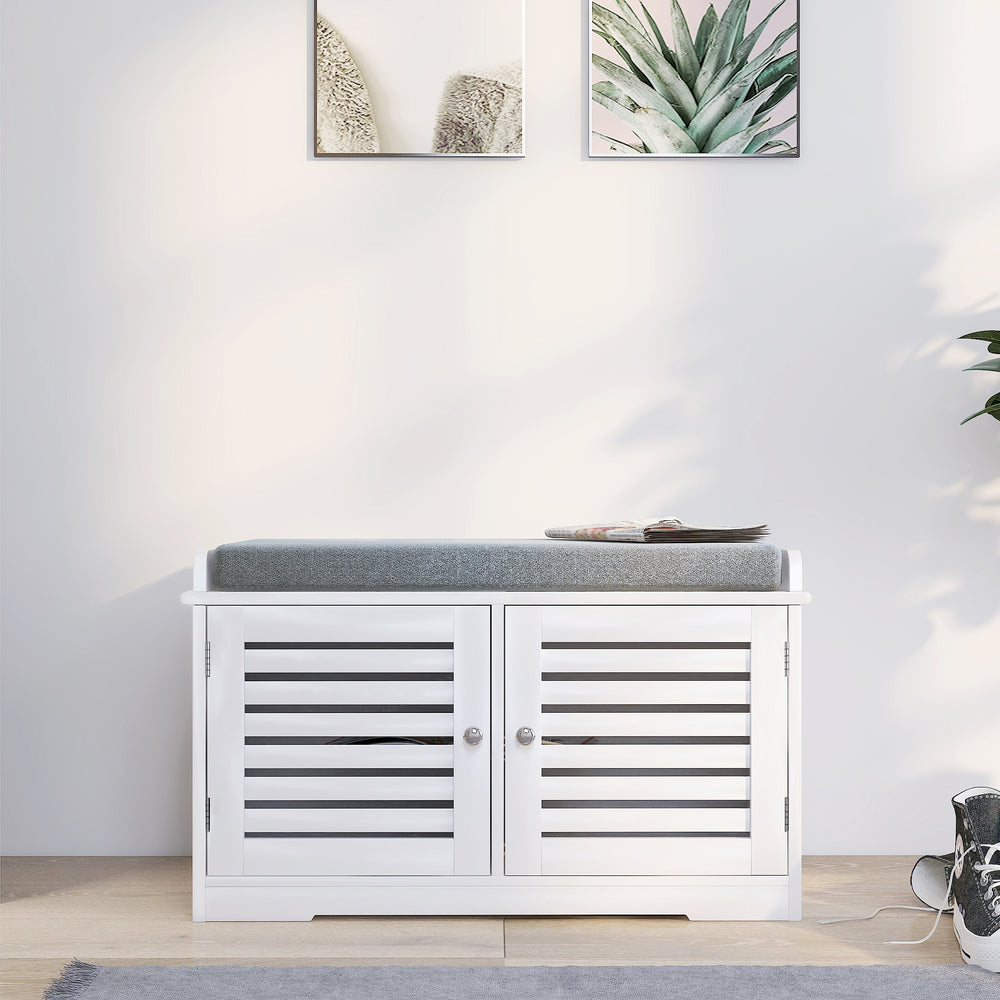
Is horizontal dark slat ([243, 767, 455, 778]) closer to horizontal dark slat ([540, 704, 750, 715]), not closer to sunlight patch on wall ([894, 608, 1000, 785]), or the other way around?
horizontal dark slat ([540, 704, 750, 715])

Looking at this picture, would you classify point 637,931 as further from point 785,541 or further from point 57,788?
point 57,788

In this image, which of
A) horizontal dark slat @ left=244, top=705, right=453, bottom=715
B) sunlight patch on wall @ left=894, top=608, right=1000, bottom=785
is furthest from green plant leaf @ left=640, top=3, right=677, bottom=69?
horizontal dark slat @ left=244, top=705, right=453, bottom=715

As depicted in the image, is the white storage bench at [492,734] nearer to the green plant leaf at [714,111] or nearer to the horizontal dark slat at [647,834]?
the horizontal dark slat at [647,834]

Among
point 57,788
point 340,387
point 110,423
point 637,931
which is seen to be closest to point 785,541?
point 637,931

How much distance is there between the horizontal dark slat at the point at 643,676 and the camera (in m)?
1.66

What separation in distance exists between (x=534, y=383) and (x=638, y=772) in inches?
33.7

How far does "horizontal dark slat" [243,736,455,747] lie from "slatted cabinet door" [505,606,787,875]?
0.46 feet

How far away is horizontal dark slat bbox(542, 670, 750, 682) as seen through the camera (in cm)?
166

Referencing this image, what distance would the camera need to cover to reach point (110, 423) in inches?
81.4

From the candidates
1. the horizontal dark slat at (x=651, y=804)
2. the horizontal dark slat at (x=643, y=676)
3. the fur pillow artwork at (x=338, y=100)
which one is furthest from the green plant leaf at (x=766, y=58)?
the horizontal dark slat at (x=651, y=804)

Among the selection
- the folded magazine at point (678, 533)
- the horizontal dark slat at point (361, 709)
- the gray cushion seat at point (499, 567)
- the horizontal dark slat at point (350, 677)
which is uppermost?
the folded magazine at point (678, 533)

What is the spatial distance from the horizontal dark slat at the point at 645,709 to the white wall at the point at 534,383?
0.50 metres

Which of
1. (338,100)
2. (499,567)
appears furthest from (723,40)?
(499,567)

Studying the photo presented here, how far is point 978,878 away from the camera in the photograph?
1.50 m
